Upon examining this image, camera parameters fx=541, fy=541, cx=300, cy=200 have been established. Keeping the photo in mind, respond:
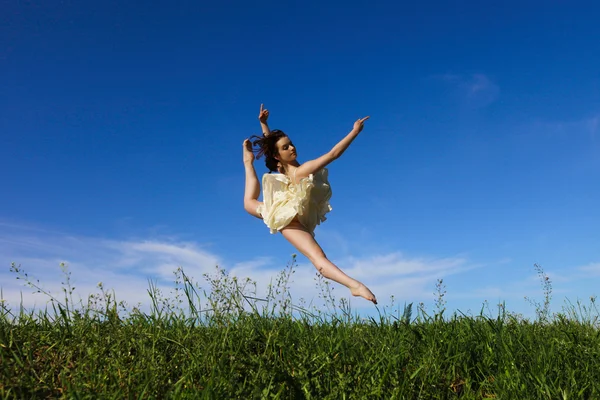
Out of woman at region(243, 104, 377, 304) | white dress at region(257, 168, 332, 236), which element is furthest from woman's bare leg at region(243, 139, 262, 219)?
white dress at region(257, 168, 332, 236)

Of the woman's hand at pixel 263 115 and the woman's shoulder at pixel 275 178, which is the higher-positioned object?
the woman's hand at pixel 263 115

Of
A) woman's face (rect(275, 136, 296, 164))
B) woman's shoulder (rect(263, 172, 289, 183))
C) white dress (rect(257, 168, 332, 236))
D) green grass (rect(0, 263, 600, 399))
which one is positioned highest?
woman's face (rect(275, 136, 296, 164))

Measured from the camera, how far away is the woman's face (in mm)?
7328

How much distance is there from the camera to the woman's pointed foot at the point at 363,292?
20.2 feet

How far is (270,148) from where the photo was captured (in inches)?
295

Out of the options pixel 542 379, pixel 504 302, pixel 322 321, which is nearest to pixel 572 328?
pixel 504 302

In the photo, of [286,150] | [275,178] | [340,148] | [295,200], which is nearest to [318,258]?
[295,200]

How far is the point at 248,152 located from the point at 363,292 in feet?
8.97

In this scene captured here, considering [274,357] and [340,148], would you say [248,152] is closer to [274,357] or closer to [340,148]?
[340,148]

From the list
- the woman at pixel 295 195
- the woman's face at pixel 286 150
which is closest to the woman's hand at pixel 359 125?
the woman at pixel 295 195

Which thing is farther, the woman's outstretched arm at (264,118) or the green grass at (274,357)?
the woman's outstretched arm at (264,118)

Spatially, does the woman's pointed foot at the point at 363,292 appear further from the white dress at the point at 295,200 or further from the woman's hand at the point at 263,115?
the woman's hand at the point at 263,115

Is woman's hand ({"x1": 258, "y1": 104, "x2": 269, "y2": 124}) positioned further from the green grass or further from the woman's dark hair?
the green grass

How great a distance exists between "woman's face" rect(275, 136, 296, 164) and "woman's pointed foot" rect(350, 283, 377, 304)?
2041 millimetres
